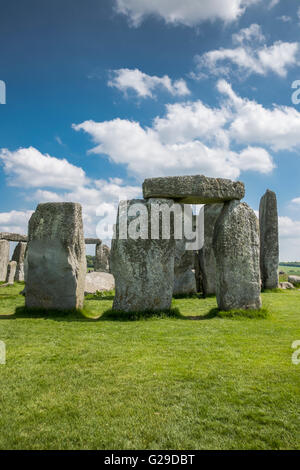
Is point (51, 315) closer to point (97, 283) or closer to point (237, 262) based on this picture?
point (237, 262)

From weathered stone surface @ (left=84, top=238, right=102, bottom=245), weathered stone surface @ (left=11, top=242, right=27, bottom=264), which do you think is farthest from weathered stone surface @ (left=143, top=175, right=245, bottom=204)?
weathered stone surface @ (left=84, top=238, right=102, bottom=245)

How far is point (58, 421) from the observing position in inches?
106

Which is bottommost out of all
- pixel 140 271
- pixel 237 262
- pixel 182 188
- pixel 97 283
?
pixel 97 283

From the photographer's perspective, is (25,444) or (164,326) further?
(164,326)

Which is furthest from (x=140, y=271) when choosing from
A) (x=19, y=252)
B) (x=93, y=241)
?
(x=93, y=241)

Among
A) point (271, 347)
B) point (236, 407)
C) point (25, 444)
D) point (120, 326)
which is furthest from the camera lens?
point (120, 326)

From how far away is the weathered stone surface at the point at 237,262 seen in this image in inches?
291

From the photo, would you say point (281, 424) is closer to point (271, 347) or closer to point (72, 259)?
point (271, 347)

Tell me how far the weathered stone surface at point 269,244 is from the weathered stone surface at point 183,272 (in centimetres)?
440

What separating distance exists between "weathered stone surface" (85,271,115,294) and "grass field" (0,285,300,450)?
617 cm

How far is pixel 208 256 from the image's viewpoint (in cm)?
1169

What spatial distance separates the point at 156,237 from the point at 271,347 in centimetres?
347

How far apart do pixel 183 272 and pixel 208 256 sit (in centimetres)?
111
